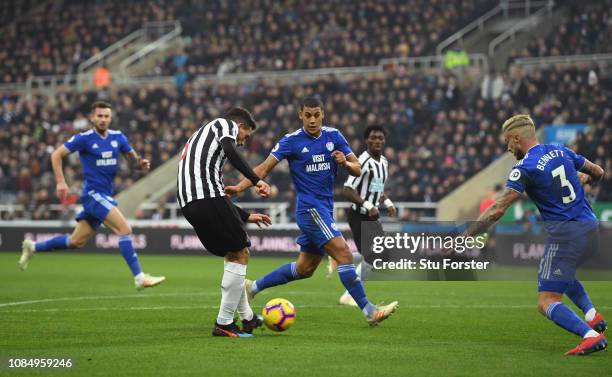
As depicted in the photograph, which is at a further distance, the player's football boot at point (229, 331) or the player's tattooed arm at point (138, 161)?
the player's tattooed arm at point (138, 161)

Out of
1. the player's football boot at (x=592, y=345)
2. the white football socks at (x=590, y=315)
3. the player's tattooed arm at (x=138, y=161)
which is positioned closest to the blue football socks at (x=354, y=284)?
the white football socks at (x=590, y=315)

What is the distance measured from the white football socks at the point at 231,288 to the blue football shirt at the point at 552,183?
10.1ft

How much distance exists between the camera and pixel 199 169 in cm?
1067

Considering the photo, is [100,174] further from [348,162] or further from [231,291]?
[231,291]

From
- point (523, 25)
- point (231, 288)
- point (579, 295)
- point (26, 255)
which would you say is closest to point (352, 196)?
point (231, 288)

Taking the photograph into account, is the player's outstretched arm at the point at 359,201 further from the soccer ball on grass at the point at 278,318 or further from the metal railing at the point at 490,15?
the metal railing at the point at 490,15

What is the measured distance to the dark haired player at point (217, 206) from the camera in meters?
10.6

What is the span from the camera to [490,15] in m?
37.7

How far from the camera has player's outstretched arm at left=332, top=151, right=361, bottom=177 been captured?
37.1 feet

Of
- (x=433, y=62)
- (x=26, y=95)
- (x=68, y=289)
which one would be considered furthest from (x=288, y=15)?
(x=68, y=289)

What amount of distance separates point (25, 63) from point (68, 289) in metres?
29.8

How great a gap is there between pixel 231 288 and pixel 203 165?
132 cm

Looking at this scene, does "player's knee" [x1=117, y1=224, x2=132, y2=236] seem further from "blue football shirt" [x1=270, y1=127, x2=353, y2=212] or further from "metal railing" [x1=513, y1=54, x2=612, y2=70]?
"metal railing" [x1=513, y1=54, x2=612, y2=70]

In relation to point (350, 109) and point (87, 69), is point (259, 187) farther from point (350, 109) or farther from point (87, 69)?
point (87, 69)
